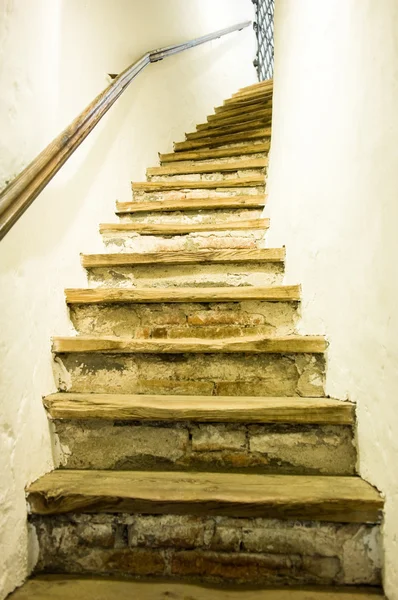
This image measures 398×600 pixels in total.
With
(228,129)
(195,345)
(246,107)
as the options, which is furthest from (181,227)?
(246,107)

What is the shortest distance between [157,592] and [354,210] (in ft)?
3.43

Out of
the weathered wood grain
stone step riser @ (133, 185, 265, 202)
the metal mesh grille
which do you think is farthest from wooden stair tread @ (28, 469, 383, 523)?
the metal mesh grille

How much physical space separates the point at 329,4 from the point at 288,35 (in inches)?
24.5

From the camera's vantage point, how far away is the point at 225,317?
4.35 feet

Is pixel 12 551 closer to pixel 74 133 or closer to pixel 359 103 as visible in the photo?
pixel 74 133

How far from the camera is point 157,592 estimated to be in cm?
77

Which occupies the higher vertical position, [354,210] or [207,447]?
A: [354,210]

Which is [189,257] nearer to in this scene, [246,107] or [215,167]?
[215,167]

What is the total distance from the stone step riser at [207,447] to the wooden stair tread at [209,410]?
3cm

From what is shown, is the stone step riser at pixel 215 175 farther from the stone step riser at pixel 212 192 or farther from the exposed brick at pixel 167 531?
the exposed brick at pixel 167 531

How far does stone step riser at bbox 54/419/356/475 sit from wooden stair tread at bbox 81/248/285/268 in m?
0.74

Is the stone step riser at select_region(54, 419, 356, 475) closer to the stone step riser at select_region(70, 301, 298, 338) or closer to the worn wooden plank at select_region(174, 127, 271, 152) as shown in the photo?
the stone step riser at select_region(70, 301, 298, 338)

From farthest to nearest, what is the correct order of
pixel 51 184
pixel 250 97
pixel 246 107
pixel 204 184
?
pixel 250 97
pixel 246 107
pixel 204 184
pixel 51 184

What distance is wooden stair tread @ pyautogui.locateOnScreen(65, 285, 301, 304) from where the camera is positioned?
131 cm
